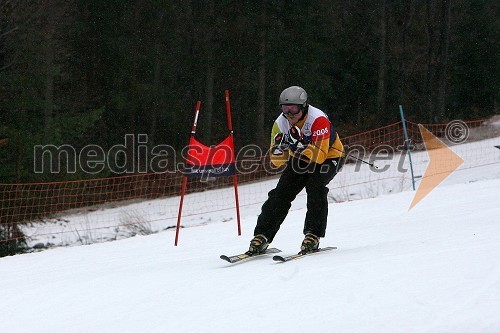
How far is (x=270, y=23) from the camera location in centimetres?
3036

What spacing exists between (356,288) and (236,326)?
1.03 m

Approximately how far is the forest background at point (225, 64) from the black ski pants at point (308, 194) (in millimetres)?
14850

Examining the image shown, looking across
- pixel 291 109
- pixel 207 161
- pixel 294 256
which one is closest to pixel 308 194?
pixel 294 256

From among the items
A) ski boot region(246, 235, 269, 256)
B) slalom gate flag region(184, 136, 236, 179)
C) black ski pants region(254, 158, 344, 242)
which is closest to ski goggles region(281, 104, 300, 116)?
black ski pants region(254, 158, 344, 242)

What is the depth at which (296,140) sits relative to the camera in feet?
24.5

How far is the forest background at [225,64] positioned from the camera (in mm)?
24906

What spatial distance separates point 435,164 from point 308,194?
47.2ft

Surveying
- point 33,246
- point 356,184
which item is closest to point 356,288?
point 33,246

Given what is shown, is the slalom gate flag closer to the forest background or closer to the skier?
the skier

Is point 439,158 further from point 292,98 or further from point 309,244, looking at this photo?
point 292,98

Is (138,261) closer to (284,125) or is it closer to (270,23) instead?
(284,125)

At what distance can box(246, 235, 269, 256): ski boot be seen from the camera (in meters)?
7.69

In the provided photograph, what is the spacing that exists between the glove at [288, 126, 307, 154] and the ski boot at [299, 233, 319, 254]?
888 mm

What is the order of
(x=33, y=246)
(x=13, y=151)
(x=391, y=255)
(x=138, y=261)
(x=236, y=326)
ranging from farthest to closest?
(x=13, y=151)
(x=33, y=246)
(x=138, y=261)
(x=391, y=255)
(x=236, y=326)
